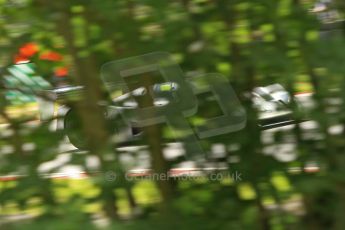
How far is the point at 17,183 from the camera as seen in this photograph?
7.27ft

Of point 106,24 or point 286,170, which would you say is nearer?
point 106,24

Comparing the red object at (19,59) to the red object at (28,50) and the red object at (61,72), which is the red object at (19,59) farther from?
the red object at (61,72)

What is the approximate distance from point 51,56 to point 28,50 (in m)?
0.13

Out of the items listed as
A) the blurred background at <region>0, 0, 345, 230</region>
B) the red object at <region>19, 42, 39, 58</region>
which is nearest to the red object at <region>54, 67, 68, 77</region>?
the blurred background at <region>0, 0, 345, 230</region>

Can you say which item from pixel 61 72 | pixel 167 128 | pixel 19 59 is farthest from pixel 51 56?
pixel 167 128

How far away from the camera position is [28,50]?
98.0 inches

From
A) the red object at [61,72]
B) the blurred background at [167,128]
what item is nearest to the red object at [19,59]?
the blurred background at [167,128]

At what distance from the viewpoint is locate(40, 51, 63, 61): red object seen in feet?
8.36

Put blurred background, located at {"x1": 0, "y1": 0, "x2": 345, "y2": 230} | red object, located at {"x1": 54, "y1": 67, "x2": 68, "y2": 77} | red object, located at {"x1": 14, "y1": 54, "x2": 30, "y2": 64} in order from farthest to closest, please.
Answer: red object, located at {"x1": 54, "y1": 67, "x2": 68, "y2": 77}
red object, located at {"x1": 14, "y1": 54, "x2": 30, "y2": 64}
blurred background, located at {"x1": 0, "y1": 0, "x2": 345, "y2": 230}

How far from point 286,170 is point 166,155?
574 millimetres

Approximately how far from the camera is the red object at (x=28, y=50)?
7.80 feet

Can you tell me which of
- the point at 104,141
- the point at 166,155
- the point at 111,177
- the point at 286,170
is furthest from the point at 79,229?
the point at 286,170

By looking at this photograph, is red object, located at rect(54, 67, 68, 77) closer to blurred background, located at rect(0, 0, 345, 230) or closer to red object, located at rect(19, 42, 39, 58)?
blurred background, located at rect(0, 0, 345, 230)

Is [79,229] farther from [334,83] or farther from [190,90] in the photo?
[334,83]
